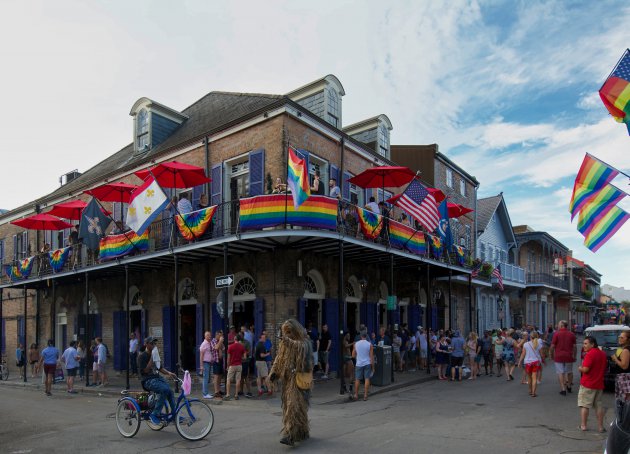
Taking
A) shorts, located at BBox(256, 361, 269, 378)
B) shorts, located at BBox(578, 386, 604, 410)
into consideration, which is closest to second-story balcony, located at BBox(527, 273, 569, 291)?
shorts, located at BBox(256, 361, 269, 378)

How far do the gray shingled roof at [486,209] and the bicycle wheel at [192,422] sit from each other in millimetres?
26812

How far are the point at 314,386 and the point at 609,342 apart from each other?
7.70m

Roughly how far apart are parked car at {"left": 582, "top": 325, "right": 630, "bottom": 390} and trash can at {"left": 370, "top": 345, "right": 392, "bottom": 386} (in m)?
5.04

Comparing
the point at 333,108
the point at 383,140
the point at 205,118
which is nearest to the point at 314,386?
the point at 333,108

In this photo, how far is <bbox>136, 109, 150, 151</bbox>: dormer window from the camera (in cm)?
2141

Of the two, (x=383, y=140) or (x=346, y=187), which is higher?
(x=383, y=140)

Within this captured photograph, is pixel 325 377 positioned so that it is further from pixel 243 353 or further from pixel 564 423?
pixel 564 423

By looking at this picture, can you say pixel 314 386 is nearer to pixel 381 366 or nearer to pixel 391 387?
pixel 381 366

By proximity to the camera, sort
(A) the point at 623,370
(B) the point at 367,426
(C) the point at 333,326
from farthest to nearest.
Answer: (C) the point at 333,326 → (B) the point at 367,426 → (A) the point at 623,370

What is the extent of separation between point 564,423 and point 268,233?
7478mm

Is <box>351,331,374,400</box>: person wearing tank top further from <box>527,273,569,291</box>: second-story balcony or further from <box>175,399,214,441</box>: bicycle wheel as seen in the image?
<box>527,273,569,291</box>: second-story balcony

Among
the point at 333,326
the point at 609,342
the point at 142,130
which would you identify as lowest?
the point at 609,342

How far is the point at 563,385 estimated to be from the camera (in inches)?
501

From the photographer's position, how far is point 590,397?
28.0 feet
